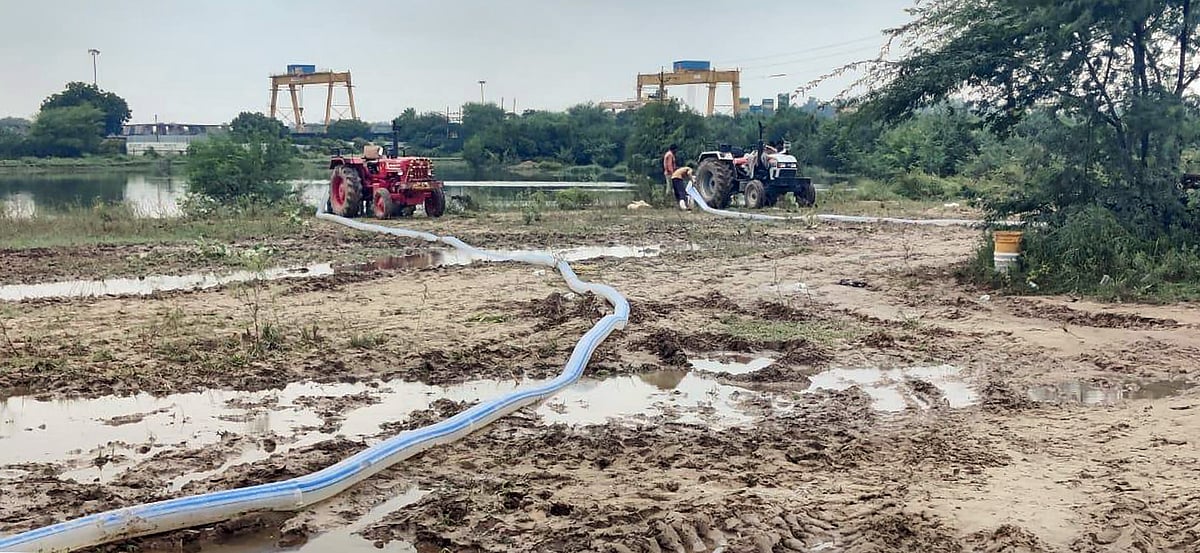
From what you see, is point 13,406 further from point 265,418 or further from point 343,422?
point 343,422

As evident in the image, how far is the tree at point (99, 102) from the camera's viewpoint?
75875mm

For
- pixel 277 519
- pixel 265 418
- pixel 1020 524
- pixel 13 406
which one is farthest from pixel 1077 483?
pixel 13 406

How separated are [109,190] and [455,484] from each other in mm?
31692

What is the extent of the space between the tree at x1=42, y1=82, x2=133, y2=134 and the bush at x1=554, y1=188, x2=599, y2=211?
6057 centimetres

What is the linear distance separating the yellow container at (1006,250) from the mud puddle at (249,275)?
4.64 meters

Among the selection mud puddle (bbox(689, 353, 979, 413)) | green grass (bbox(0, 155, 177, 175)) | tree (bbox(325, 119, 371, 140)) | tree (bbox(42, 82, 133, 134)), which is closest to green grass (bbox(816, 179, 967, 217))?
mud puddle (bbox(689, 353, 979, 413))

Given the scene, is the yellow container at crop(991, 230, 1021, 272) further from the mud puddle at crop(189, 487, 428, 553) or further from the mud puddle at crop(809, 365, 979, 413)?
the mud puddle at crop(189, 487, 428, 553)

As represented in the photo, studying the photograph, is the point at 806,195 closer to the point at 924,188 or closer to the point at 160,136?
the point at 924,188

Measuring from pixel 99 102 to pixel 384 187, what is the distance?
68630mm

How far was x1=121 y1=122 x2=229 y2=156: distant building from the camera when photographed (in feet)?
230

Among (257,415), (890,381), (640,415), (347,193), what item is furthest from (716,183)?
(257,415)

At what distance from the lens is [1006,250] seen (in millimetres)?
10445

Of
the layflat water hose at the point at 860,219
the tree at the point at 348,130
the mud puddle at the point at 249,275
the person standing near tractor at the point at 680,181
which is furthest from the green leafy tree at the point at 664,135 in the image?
the tree at the point at 348,130

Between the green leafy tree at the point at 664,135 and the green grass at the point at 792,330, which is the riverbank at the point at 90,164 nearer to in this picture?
the green leafy tree at the point at 664,135
